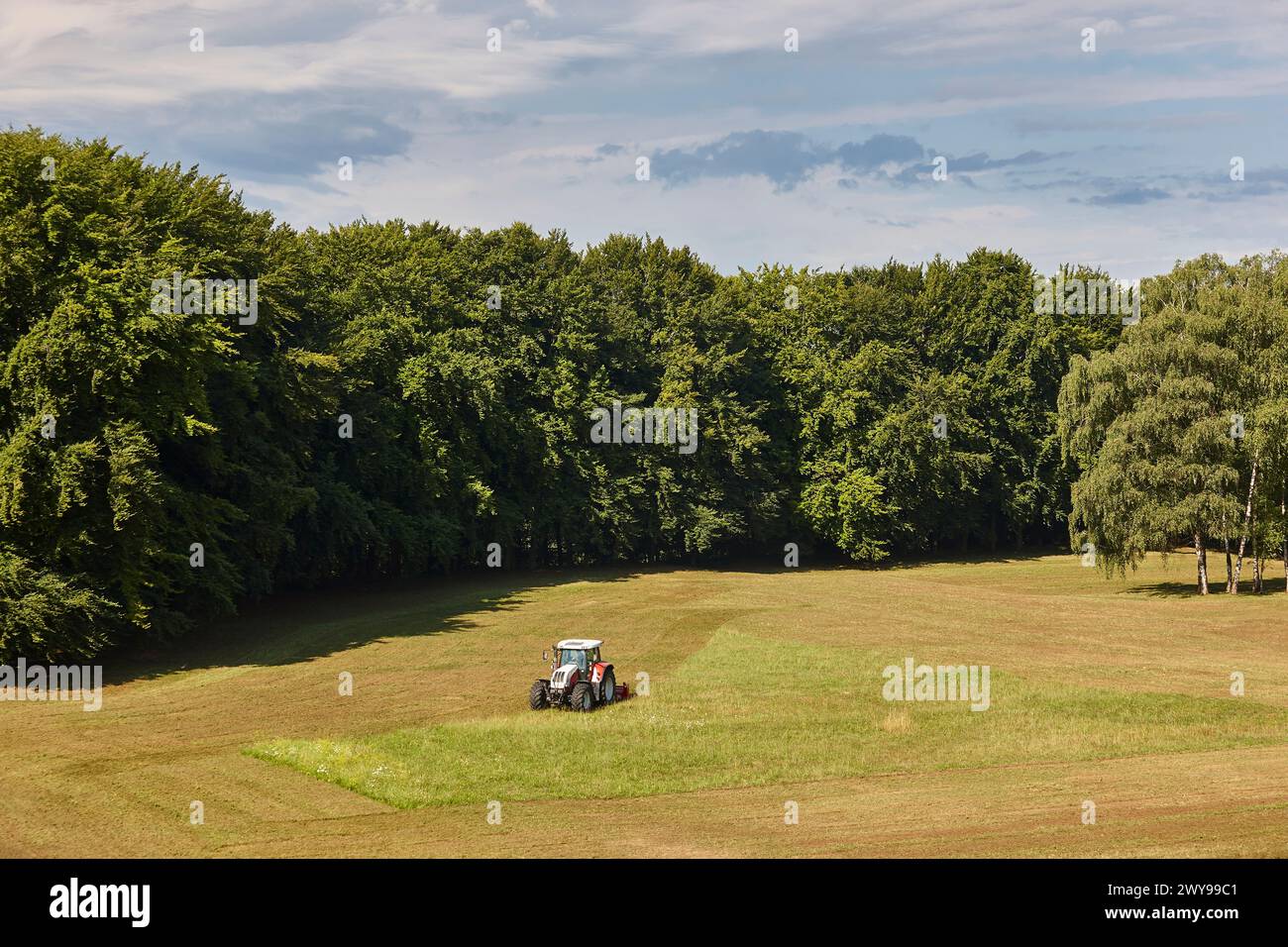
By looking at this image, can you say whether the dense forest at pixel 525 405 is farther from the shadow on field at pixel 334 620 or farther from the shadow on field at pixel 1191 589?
the shadow on field at pixel 1191 589

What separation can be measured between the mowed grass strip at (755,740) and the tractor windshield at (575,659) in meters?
1.78

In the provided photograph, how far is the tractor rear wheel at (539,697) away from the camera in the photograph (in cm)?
3734

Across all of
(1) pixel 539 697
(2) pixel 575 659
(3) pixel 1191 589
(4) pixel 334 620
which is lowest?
(3) pixel 1191 589

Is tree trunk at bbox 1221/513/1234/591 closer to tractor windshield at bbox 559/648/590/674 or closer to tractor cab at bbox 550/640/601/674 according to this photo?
tractor cab at bbox 550/640/601/674

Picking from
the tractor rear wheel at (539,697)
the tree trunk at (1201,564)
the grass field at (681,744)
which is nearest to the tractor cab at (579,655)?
the tractor rear wheel at (539,697)

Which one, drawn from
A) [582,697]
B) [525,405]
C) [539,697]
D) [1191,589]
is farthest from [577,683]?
[1191,589]

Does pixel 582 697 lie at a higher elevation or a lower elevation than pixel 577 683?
lower

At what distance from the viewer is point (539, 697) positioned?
123 ft

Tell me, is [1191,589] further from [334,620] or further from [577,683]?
[334,620]

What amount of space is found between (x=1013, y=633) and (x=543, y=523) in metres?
34.6

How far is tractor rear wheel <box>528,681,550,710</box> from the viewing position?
3734 centimetres

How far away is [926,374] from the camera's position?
308ft

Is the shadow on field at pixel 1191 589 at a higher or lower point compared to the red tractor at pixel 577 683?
lower

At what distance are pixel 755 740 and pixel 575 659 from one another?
23.3ft
